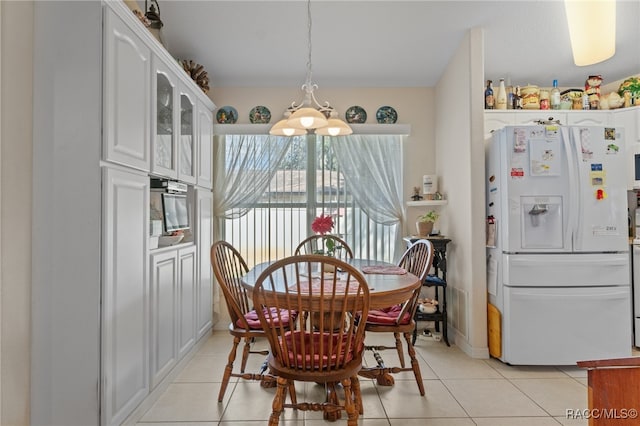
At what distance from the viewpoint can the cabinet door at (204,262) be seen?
3.00 meters

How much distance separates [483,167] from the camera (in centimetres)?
280

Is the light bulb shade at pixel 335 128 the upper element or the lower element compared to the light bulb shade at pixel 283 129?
upper

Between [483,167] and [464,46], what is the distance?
1.06 m

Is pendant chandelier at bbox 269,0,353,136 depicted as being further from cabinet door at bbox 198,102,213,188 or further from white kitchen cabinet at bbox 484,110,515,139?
white kitchen cabinet at bbox 484,110,515,139

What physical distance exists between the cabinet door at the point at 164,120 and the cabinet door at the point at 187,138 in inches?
4.6

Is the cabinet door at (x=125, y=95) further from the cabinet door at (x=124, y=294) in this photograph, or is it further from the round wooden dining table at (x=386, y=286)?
the round wooden dining table at (x=386, y=286)

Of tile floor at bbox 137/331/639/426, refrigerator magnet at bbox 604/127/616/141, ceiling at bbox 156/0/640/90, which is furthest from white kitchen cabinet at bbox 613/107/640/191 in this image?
tile floor at bbox 137/331/639/426

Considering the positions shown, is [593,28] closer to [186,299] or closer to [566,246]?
[566,246]

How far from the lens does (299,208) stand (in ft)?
12.1

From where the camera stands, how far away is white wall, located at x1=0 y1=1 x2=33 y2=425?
4.38ft

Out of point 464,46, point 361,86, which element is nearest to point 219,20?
point 361,86

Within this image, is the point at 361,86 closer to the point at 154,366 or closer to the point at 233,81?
the point at 233,81

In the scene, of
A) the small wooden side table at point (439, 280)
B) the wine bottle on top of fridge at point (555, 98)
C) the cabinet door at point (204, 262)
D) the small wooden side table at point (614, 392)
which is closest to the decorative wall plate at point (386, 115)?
the small wooden side table at point (439, 280)

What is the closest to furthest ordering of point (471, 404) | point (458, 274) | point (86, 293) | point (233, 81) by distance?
1. point (86, 293)
2. point (471, 404)
3. point (458, 274)
4. point (233, 81)
